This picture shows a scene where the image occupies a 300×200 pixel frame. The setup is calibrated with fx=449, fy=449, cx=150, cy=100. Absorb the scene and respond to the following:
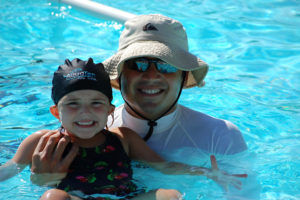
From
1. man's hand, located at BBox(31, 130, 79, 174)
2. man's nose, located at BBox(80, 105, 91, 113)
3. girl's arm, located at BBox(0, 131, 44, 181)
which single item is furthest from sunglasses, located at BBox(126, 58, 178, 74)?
girl's arm, located at BBox(0, 131, 44, 181)

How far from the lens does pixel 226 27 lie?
912 centimetres

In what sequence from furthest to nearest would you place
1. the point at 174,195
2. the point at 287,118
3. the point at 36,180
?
the point at 287,118 → the point at 36,180 → the point at 174,195

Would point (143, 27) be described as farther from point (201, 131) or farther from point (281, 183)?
point (281, 183)

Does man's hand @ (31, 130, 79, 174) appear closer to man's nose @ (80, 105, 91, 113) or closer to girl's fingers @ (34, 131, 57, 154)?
girl's fingers @ (34, 131, 57, 154)

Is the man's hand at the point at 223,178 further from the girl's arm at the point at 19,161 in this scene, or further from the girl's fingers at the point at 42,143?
the girl's arm at the point at 19,161

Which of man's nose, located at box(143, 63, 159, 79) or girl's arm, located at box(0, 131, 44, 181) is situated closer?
girl's arm, located at box(0, 131, 44, 181)

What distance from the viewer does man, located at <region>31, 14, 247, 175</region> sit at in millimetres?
3906

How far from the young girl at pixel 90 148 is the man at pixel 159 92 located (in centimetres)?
13

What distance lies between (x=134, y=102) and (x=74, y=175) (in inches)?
35.3

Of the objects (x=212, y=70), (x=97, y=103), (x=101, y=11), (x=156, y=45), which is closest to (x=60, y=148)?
(x=97, y=103)

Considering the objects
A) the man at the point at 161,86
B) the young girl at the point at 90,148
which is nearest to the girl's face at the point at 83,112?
the young girl at the point at 90,148

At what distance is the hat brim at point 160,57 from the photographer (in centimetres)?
384

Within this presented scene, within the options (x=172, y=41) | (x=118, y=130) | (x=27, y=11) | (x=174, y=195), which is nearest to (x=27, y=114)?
(x=118, y=130)

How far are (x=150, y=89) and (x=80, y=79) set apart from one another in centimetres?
64
